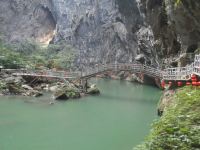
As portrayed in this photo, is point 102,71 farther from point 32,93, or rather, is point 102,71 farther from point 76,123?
point 76,123

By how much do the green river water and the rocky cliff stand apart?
6.75 meters

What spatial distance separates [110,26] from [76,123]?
47708mm

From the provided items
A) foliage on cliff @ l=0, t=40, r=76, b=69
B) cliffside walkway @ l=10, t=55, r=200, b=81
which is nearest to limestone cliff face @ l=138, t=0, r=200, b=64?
cliffside walkway @ l=10, t=55, r=200, b=81

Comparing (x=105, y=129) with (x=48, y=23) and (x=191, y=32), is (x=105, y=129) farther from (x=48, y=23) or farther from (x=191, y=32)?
(x=48, y=23)

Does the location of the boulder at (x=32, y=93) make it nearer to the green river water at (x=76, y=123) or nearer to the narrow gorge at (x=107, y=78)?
the narrow gorge at (x=107, y=78)

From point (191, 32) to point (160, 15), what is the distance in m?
7.87

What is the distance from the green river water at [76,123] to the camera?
59.4ft

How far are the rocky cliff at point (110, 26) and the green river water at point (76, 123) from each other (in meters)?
6.75

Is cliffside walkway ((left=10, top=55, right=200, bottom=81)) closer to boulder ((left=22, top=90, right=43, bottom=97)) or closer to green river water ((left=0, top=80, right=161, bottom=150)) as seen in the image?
green river water ((left=0, top=80, right=161, bottom=150))

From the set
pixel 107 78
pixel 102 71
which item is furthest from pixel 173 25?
pixel 107 78

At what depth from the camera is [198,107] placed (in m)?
11.6

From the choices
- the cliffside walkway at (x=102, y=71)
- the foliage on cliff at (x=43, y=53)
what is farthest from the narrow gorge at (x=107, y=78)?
the foliage on cliff at (x=43, y=53)

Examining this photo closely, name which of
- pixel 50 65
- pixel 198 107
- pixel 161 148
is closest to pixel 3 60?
pixel 50 65

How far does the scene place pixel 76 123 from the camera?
23.5 meters
